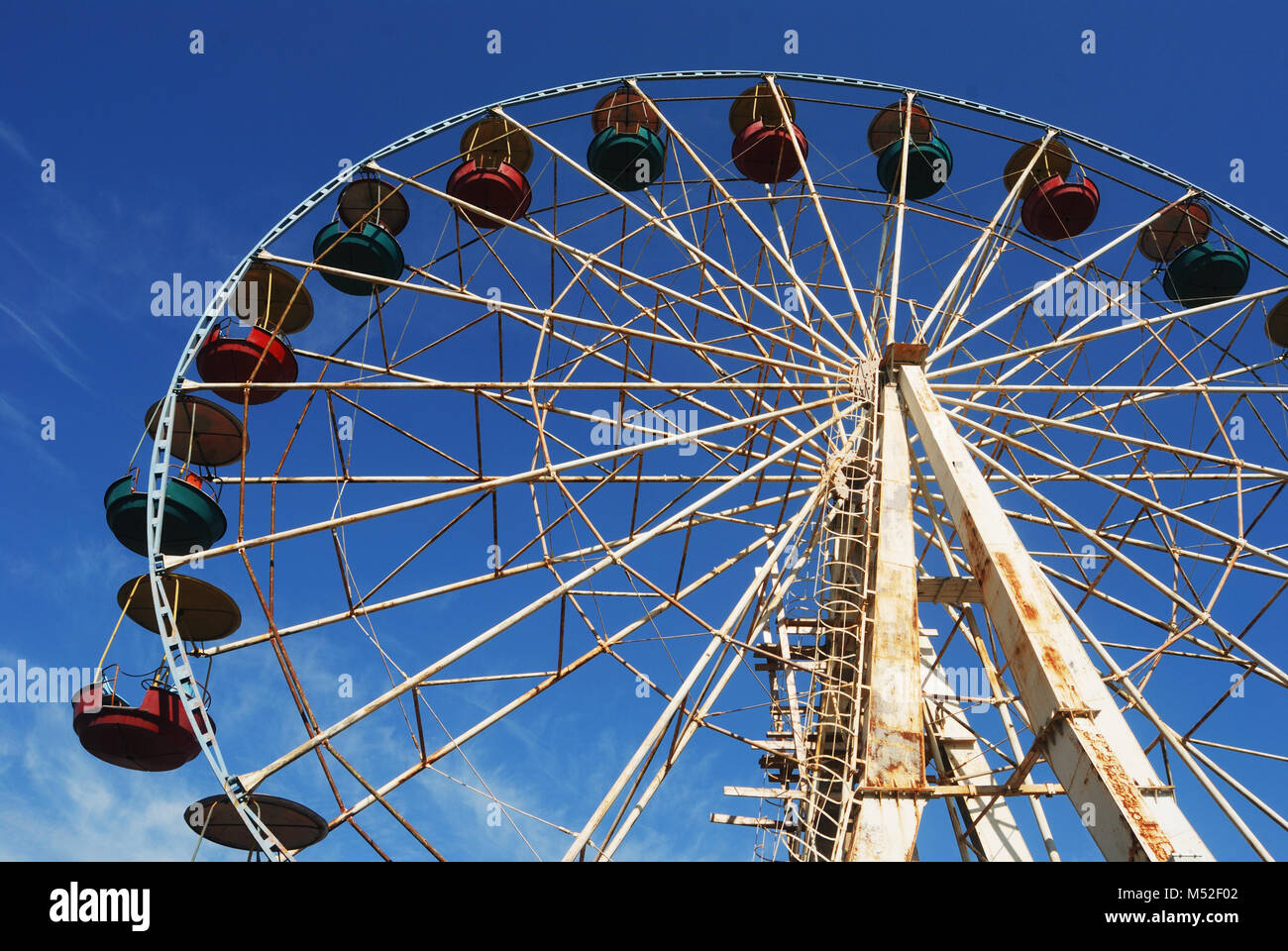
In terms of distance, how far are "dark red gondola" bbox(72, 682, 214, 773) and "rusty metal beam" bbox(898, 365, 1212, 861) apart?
27.8 ft

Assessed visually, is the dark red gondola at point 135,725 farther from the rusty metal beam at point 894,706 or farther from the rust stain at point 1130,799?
the rust stain at point 1130,799

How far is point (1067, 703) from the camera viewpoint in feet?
25.3

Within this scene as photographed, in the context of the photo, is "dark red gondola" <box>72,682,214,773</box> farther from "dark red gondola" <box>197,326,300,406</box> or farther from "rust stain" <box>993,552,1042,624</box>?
"rust stain" <box>993,552,1042,624</box>

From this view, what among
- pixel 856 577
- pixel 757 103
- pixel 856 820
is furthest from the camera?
pixel 757 103

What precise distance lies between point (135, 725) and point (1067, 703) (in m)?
9.54

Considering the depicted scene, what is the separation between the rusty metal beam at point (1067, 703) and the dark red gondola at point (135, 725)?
8484 millimetres

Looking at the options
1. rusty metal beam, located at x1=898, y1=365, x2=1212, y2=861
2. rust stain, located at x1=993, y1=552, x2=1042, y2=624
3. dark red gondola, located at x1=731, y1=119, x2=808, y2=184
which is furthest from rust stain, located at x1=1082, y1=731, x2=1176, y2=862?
dark red gondola, located at x1=731, y1=119, x2=808, y2=184

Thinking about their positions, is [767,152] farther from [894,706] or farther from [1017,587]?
[1017,587]

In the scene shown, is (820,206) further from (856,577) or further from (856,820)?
(856,820)

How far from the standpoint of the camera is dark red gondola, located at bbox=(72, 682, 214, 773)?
11.5 meters

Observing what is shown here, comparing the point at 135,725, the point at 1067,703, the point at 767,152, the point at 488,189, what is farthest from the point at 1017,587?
the point at 767,152
